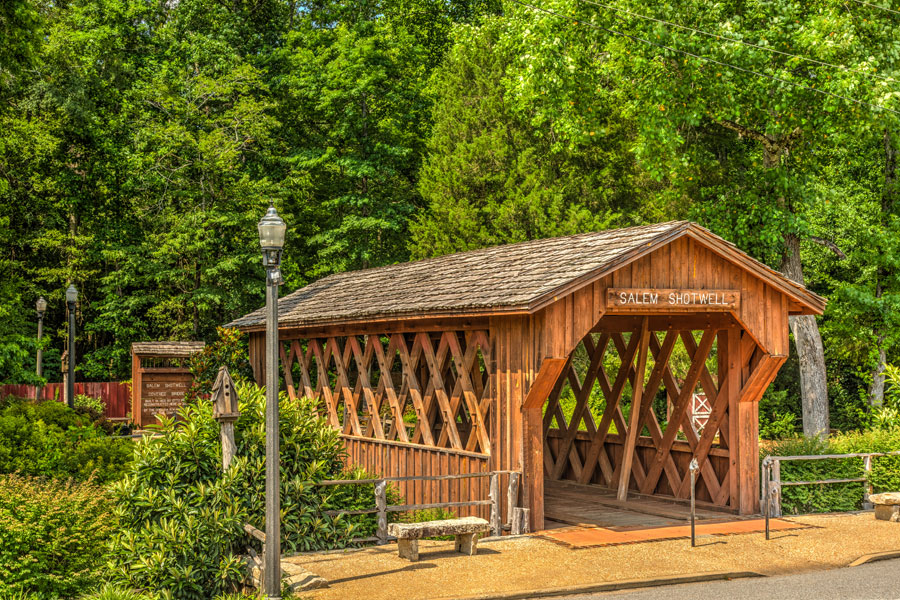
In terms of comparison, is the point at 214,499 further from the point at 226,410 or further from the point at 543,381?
the point at 543,381

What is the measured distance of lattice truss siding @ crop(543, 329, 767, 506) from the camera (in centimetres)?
1581

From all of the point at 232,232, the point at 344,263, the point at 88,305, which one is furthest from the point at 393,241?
the point at 88,305

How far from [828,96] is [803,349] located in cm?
649

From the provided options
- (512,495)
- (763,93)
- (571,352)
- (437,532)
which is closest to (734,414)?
(571,352)

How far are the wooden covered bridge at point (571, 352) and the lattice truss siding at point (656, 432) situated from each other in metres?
0.03

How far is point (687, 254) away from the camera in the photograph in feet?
47.4

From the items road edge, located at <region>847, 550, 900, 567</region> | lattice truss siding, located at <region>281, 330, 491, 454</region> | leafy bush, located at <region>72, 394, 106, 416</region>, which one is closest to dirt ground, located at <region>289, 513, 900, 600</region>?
road edge, located at <region>847, 550, 900, 567</region>

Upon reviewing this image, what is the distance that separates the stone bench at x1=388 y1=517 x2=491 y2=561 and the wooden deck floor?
2.32m

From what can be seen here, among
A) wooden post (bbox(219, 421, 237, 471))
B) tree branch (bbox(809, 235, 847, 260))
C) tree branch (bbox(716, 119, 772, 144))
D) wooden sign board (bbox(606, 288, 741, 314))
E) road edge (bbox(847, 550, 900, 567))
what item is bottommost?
road edge (bbox(847, 550, 900, 567))

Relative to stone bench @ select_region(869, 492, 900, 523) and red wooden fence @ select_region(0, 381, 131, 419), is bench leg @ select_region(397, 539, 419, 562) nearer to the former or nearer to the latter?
stone bench @ select_region(869, 492, 900, 523)

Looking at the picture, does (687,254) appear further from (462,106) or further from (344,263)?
(344,263)

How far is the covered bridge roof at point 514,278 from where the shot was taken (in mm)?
13312

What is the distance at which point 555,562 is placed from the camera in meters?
11.6

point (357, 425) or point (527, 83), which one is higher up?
point (527, 83)
